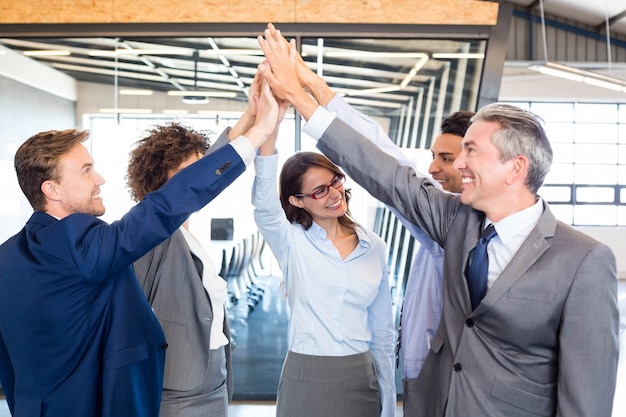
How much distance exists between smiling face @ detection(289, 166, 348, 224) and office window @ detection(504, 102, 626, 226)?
13606 millimetres

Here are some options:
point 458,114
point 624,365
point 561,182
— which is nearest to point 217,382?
point 458,114

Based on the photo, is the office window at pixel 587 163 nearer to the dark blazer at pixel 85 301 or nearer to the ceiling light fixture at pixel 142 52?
the ceiling light fixture at pixel 142 52

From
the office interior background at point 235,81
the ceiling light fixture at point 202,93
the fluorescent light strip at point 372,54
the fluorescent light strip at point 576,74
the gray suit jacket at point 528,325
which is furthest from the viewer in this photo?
the fluorescent light strip at point 576,74

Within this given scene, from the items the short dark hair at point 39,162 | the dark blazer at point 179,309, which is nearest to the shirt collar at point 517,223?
the dark blazer at point 179,309

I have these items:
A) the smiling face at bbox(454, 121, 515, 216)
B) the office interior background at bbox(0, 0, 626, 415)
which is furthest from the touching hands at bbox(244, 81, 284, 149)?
the office interior background at bbox(0, 0, 626, 415)

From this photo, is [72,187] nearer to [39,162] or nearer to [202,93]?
[39,162]

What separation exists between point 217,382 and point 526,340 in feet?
3.97

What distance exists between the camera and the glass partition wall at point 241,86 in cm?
454

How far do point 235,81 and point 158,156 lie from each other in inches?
94.1

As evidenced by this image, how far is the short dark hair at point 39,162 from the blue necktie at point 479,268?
1155 millimetres

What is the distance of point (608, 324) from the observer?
1.61m

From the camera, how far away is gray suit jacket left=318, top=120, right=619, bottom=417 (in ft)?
5.22

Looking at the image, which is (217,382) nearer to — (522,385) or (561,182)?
(522,385)

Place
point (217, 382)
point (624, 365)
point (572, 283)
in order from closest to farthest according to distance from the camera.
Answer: point (572, 283) → point (217, 382) → point (624, 365)
